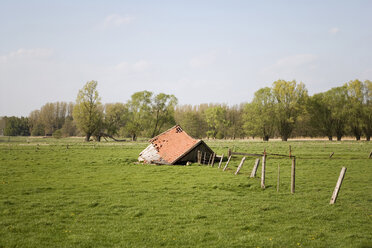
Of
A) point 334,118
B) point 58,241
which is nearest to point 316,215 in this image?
point 58,241

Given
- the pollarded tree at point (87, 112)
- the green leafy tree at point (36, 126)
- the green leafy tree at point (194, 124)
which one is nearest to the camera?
the pollarded tree at point (87, 112)

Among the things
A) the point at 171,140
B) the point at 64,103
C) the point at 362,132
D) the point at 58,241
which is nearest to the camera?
the point at 58,241

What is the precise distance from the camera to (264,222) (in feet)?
A: 32.4

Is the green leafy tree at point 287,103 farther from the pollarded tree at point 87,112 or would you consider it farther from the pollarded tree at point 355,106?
the pollarded tree at point 87,112

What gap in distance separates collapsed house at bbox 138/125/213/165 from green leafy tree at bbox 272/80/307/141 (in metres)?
54.5

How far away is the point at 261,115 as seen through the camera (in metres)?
79.5

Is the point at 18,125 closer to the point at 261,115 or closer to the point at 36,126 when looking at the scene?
the point at 36,126

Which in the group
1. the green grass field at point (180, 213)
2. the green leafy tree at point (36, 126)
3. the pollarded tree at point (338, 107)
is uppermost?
the pollarded tree at point (338, 107)

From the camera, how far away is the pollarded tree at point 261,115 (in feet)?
260

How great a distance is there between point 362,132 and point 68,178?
3207 inches

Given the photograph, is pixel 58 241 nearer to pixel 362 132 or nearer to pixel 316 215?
pixel 316 215

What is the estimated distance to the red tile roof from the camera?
2755cm

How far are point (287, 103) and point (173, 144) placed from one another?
5936 centimetres

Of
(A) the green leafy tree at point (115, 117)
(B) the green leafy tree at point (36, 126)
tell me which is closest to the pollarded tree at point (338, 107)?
(A) the green leafy tree at point (115, 117)
